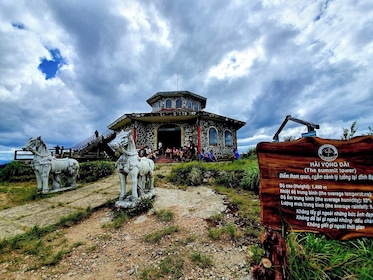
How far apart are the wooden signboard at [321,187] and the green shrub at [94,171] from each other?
9.16 meters

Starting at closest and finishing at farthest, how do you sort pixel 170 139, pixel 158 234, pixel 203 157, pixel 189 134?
pixel 158 234 → pixel 203 157 → pixel 189 134 → pixel 170 139

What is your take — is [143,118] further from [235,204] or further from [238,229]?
[238,229]

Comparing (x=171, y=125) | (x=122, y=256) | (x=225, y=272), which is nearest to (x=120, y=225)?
(x=122, y=256)

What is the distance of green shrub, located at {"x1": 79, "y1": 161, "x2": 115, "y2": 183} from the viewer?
9438 millimetres

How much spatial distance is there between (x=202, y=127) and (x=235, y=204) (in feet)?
35.6

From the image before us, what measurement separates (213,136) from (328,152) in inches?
566

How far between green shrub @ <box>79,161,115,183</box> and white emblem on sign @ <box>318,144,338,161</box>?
9636 mm

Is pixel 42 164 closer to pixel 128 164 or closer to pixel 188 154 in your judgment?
pixel 128 164

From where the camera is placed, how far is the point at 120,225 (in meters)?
4.16

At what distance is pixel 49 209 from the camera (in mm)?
5117

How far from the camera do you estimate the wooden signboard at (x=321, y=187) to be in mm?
1916

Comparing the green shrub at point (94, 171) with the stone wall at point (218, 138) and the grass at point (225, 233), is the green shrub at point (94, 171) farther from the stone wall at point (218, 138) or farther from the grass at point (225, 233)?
the stone wall at point (218, 138)

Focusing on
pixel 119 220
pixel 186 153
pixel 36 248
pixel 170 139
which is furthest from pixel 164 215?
pixel 170 139

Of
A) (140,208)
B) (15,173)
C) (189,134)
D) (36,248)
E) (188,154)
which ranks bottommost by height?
(36,248)
